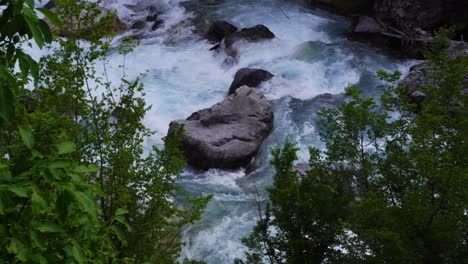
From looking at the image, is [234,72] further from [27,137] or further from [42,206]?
[42,206]

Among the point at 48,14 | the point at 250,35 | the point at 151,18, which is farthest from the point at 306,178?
the point at 151,18

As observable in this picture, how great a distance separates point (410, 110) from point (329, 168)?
5.96 ft

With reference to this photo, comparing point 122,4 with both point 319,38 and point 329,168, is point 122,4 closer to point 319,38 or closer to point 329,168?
point 319,38

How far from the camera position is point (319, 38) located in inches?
959

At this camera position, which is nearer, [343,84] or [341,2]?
[343,84]

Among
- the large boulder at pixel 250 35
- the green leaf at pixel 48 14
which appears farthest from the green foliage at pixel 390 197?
the large boulder at pixel 250 35

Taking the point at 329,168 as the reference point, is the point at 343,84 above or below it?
below

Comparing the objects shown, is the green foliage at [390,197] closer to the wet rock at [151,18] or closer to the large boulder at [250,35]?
the large boulder at [250,35]

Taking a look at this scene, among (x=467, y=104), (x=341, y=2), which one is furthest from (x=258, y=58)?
(x=467, y=104)

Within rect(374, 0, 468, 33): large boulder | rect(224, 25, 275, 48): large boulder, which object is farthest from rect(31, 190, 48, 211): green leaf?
rect(374, 0, 468, 33): large boulder

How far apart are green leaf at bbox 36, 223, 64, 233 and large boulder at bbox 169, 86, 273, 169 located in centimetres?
1167

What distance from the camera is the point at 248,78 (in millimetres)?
19859

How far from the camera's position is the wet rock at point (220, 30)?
24547 mm

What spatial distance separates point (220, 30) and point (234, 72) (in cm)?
408
